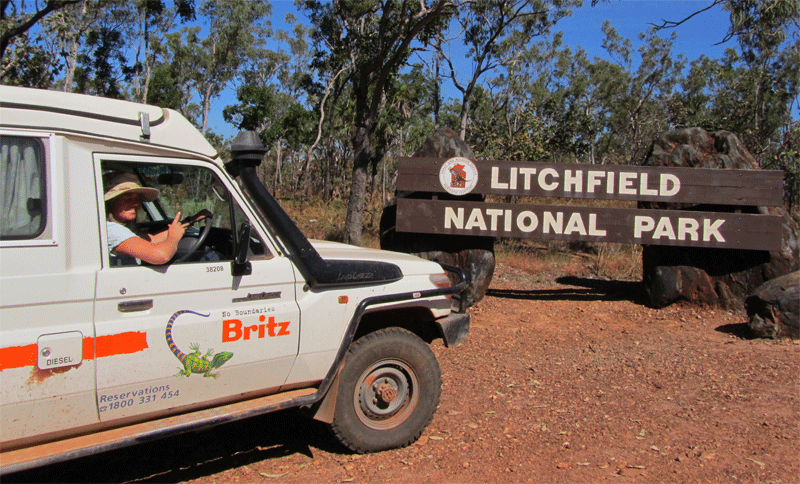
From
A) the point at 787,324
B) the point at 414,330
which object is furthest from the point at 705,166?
the point at 414,330

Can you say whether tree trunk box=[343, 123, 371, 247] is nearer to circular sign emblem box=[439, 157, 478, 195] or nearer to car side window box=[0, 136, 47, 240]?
circular sign emblem box=[439, 157, 478, 195]

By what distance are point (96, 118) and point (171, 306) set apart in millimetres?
1015

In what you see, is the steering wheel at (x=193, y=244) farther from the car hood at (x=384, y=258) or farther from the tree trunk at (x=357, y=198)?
the tree trunk at (x=357, y=198)

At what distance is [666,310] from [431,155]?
3.96m

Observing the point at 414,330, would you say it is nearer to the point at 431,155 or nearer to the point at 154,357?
the point at 154,357

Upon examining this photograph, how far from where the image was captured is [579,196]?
8.28m

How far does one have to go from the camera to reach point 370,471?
3.79 meters

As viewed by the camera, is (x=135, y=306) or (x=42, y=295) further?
(x=135, y=306)

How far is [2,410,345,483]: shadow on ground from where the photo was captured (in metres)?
3.67

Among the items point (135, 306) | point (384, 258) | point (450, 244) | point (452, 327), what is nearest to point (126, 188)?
point (135, 306)

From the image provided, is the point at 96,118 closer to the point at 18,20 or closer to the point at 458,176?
the point at 458,176

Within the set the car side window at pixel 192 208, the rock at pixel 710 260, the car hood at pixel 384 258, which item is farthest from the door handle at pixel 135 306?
the rock at pixel 710 260

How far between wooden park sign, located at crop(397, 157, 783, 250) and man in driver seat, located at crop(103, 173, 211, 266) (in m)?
5.14

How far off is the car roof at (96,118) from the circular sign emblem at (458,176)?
205 inches
